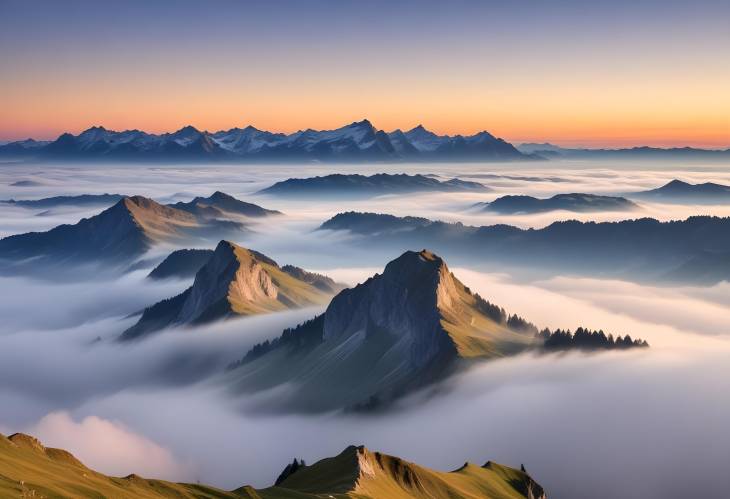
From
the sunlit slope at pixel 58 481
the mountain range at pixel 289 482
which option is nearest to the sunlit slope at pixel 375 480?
the mountain range at pixel 289 482

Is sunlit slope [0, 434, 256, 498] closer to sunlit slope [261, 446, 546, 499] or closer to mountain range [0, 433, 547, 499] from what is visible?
mountain range [0, 433, 547, 499]

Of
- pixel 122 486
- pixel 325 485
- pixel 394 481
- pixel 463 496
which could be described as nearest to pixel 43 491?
pixel 122 486

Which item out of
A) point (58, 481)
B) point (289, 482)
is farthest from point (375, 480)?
point (58, 481)

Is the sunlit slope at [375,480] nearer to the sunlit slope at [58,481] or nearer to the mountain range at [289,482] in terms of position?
the mountain range at [289,482]

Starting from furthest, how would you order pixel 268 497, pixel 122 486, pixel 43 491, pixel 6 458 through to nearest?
pixel 268 497, pixel 122 486, pixel 6 458, pixel 43 491

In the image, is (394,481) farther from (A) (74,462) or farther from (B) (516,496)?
(A) (74,462)

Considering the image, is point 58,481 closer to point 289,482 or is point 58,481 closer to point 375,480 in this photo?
point 375,480

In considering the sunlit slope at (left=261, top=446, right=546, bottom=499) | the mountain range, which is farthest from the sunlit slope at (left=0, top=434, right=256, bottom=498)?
the sunlit slope at (left=261, top=446, right=546, bottom=499)

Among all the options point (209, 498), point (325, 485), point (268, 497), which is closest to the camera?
point (209, 498)
